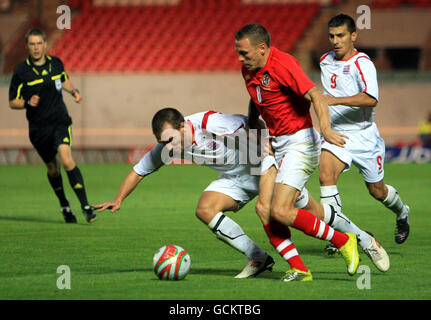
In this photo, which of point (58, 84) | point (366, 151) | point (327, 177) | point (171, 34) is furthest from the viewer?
point (171, 34)

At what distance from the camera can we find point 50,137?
10.9m

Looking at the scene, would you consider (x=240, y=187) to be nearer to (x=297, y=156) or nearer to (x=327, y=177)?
(x=297, y=156)

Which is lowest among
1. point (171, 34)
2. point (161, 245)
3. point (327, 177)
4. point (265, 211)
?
point (161, 245)

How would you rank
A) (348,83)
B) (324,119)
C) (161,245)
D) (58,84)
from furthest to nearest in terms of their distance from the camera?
(58,84) → (161,245) → (348,83) → (324,119)

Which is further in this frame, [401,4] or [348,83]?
[401,4]

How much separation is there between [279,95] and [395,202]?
281 centimetres

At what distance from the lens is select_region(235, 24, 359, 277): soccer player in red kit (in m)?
6.27

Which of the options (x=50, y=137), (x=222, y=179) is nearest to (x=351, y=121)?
(x=222, y=179)

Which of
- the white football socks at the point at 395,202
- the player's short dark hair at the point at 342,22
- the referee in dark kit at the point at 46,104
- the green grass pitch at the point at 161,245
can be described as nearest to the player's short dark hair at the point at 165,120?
the green grass pitch at the point at 161,245

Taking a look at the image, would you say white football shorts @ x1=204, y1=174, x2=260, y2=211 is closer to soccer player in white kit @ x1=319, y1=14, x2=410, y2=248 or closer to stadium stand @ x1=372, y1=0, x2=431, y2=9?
soccer player in white kit @ x1=319, y1=14, x2=410, y2=248

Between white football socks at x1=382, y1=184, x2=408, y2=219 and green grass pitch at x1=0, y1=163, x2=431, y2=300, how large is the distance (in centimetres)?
31

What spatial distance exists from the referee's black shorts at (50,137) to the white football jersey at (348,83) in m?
3.75

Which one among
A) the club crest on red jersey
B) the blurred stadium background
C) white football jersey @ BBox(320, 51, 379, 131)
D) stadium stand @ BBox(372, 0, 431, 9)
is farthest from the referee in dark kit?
stadium stand @ BBox(372, 0, 431, 9)

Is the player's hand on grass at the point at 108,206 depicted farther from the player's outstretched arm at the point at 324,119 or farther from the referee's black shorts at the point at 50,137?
the referee's black shorts at the point at 50,137
